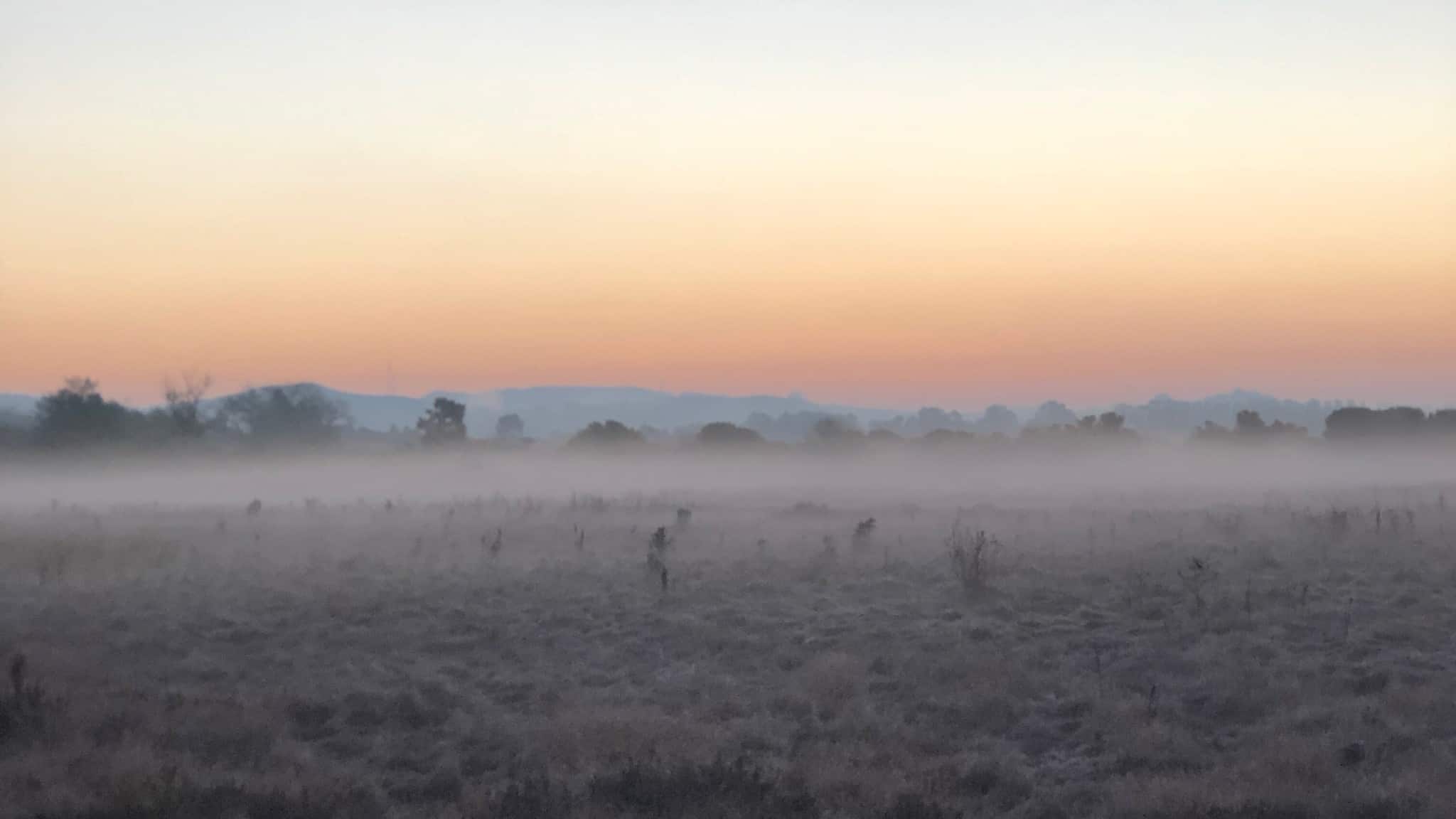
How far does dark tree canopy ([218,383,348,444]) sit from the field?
57457 mm

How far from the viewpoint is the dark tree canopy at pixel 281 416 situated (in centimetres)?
7800

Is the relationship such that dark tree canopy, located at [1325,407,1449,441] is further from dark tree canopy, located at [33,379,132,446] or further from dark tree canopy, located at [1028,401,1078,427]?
dark tree canopy, located at [33,379,132,446]

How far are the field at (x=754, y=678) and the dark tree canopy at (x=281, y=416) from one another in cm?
5746

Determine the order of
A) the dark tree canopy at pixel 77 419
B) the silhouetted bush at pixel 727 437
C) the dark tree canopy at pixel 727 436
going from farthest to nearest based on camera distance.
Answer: the dark tree canopy at pixel 727 436 → the silhouetted bush at pixel 727 437 → the dark tree canopy at pixel 77 419

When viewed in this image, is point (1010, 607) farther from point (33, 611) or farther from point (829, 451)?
point (829, 451)

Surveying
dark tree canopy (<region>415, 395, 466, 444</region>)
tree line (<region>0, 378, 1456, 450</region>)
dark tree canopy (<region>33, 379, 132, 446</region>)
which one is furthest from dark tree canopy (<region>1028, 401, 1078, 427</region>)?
dark tree canopy (<region>33, 379, 132, 446</region>)

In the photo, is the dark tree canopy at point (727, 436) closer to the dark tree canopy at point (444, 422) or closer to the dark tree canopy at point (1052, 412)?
the dark tree canopy at point (444, 422)

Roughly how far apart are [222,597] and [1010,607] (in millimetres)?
12873

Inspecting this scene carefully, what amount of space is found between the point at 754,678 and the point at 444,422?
70368mm

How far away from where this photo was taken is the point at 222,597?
1734cm

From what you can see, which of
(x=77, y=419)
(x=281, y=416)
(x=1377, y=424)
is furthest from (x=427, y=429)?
(x=1377, y=424)

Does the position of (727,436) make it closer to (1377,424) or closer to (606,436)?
(606,436)

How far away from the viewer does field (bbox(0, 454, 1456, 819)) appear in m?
8.64

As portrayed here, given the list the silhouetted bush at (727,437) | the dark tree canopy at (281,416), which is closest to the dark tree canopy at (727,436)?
the silhouetted bush at (727,437)
